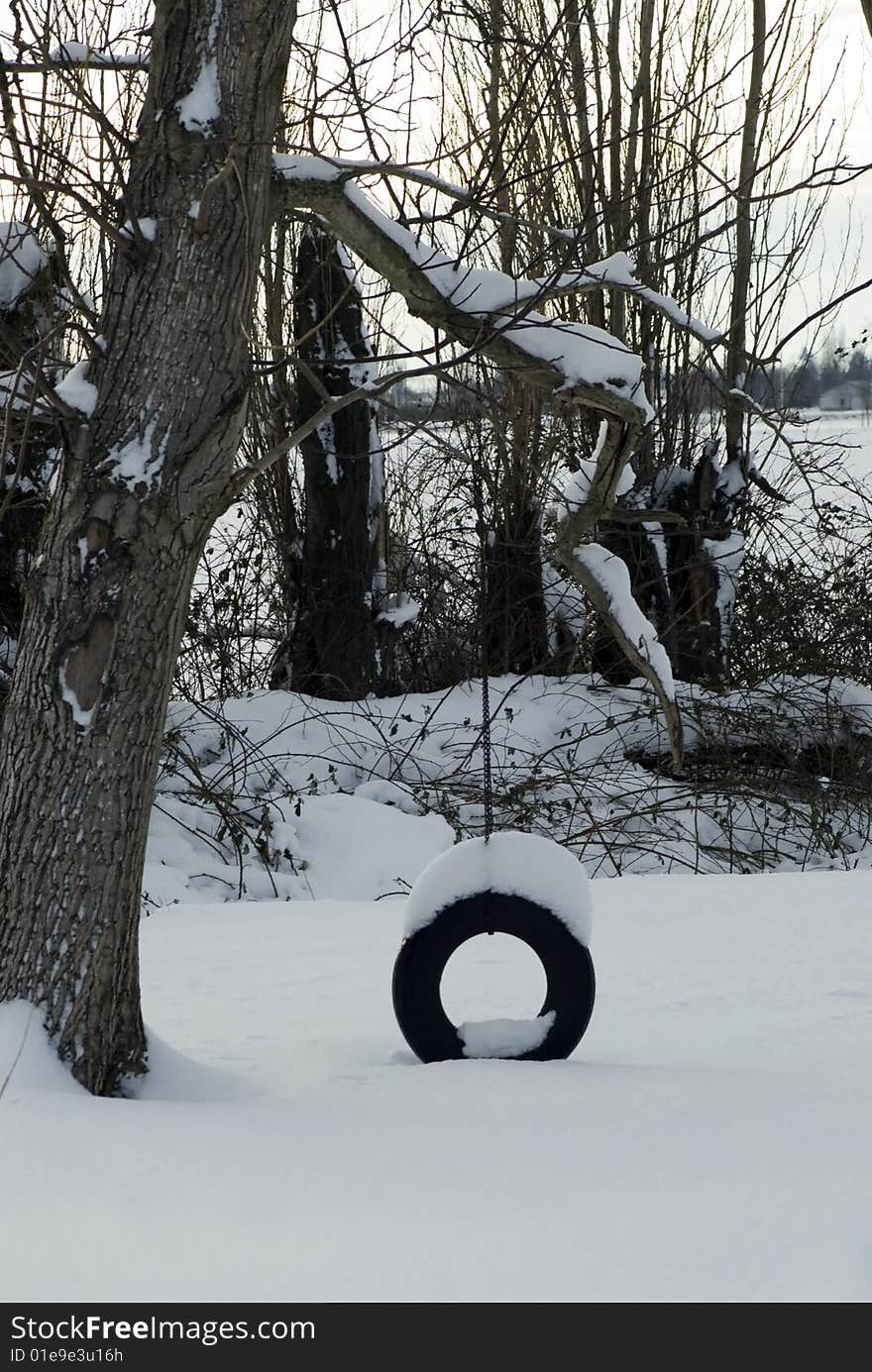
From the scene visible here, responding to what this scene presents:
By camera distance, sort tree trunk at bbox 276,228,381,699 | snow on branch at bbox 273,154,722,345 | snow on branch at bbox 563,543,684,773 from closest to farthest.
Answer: snow on branch at bbox 273,154,722,345 → snow on branch at bbox 563,543,684,773 → tree trunk at bbox 276,228,381,699

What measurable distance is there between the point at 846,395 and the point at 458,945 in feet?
31.4

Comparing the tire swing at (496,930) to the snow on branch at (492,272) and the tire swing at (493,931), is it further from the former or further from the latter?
the snow on branch at (492,272)

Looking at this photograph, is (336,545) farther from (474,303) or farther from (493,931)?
(493,931)

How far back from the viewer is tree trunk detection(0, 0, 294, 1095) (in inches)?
104

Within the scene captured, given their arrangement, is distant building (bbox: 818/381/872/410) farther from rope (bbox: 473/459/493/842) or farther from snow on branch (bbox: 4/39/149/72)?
snow on branch (bbox: 4/39/149/72)

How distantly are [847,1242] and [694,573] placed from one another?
7200 millimetres

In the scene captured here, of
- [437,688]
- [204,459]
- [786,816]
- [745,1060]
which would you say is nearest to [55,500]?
[204,459]

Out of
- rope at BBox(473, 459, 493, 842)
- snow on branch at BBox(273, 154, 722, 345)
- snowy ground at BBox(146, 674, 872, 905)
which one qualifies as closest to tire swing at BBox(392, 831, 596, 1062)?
rope at BBox(473, 459, 493, 842)

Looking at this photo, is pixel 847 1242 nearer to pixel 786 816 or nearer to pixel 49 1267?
pixel 49 1267

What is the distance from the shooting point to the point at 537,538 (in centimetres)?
841

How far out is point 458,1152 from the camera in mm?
2234

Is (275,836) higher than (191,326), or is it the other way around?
(191,326)

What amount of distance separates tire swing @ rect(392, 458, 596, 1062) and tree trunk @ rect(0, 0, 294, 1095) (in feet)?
2.27

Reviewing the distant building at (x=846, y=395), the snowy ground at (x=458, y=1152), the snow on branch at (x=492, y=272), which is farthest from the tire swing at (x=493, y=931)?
the distant building at (x=846, y=395)
